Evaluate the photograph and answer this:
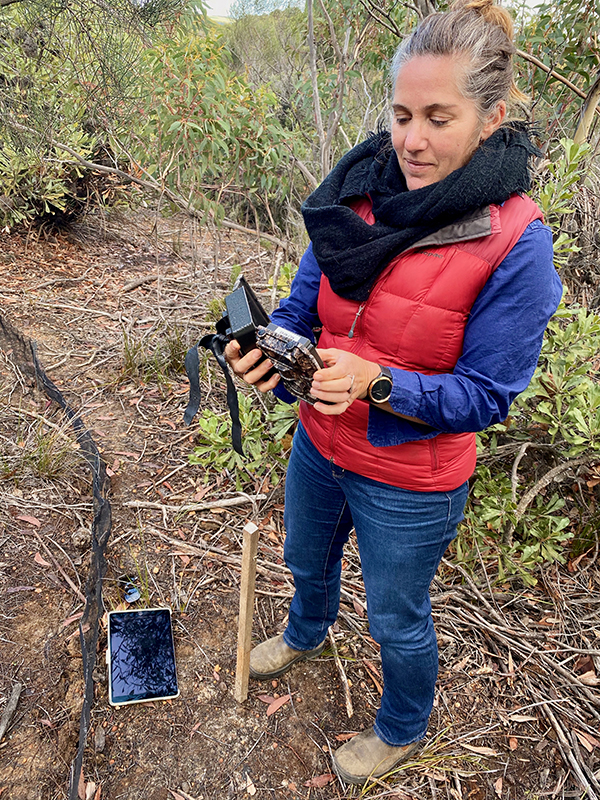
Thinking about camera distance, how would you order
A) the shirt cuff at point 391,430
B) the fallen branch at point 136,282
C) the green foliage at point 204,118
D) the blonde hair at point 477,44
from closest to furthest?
1. the blonde hair at point 477,44
2. the shirt cuff at point 391,430
3. the green foliage at point 204,118
4. the fallen branch at point 136,282

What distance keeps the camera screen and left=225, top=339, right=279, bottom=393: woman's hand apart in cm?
127

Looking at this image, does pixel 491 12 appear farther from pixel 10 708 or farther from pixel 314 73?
pixel 10 708

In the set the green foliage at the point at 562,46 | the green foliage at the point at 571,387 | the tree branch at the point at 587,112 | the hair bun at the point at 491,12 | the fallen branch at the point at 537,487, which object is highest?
the green foliage at the point at 562,46

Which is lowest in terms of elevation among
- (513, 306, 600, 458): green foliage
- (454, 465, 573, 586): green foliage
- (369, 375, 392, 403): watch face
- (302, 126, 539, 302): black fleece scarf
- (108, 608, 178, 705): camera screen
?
(108, 608, 178, 705): camera screen

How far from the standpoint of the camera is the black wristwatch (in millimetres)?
1243

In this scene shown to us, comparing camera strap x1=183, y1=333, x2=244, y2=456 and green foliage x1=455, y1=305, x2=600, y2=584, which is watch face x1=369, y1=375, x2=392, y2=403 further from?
green foliage x1=455, y1=305, x2=600, y2=584

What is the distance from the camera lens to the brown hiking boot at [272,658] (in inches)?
83.0

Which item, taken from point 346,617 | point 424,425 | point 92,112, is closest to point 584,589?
point 346,617

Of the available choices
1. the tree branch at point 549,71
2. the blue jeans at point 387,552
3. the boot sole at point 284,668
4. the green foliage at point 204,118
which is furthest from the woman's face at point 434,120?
the green foliage at point 204,118

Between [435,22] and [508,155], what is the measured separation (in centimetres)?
33

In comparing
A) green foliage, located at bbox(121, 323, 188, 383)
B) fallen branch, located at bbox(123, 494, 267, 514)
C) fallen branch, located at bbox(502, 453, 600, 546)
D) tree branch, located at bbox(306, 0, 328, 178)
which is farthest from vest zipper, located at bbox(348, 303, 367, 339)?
green foliage, located at bbox(121, 323, 188, 383)

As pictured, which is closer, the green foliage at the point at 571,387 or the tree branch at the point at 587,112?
the green foliage at the point at 571,387

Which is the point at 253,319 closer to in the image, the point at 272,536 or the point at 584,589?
the point at 272,536

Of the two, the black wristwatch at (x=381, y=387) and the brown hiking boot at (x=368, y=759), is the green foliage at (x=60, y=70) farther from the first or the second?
the brown hiking boot at (x=368, y=759)
